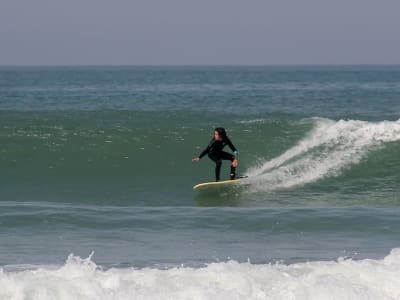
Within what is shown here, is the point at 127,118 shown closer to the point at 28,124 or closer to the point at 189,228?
the point at 28,124

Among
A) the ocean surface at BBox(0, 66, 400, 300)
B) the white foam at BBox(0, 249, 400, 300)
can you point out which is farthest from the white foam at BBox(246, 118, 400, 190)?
the white foam at BBox(0, 249, 400, 300)

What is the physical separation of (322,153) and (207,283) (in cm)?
1258

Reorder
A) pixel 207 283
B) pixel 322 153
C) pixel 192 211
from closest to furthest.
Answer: pixel 207 283, pixel 192 211, pixel 322 153

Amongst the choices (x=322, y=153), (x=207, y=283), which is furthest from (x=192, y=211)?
(x=322, y=153)

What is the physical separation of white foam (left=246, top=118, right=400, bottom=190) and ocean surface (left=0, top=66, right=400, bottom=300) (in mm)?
56

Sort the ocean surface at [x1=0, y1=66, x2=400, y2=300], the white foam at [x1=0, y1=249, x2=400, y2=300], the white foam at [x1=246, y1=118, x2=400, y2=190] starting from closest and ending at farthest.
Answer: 1. the white foam at [x1=0, y1=249, x2=400, y2=300]
2. the ocean surface at [x1=0, y1=66, x2=400, y2=300]
3. the white foam at [x1=246, y1=118, x2=400, y2=190]

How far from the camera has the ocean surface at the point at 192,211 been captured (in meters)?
9.04

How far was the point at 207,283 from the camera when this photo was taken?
9039mm

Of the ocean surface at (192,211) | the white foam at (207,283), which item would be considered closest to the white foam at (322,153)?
the ocean surface at (192,211)

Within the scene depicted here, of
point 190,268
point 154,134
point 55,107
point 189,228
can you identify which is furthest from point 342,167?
point 55,107

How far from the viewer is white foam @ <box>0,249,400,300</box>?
28.5 ft

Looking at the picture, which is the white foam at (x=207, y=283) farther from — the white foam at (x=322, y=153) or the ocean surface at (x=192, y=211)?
the white foam at (x=322, y=153)

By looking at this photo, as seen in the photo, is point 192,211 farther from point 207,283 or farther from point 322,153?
point 322,153

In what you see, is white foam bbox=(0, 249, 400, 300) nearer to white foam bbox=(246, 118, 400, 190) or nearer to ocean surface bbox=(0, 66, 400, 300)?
ocean surface bbox=(0, 66, 400, 300)
